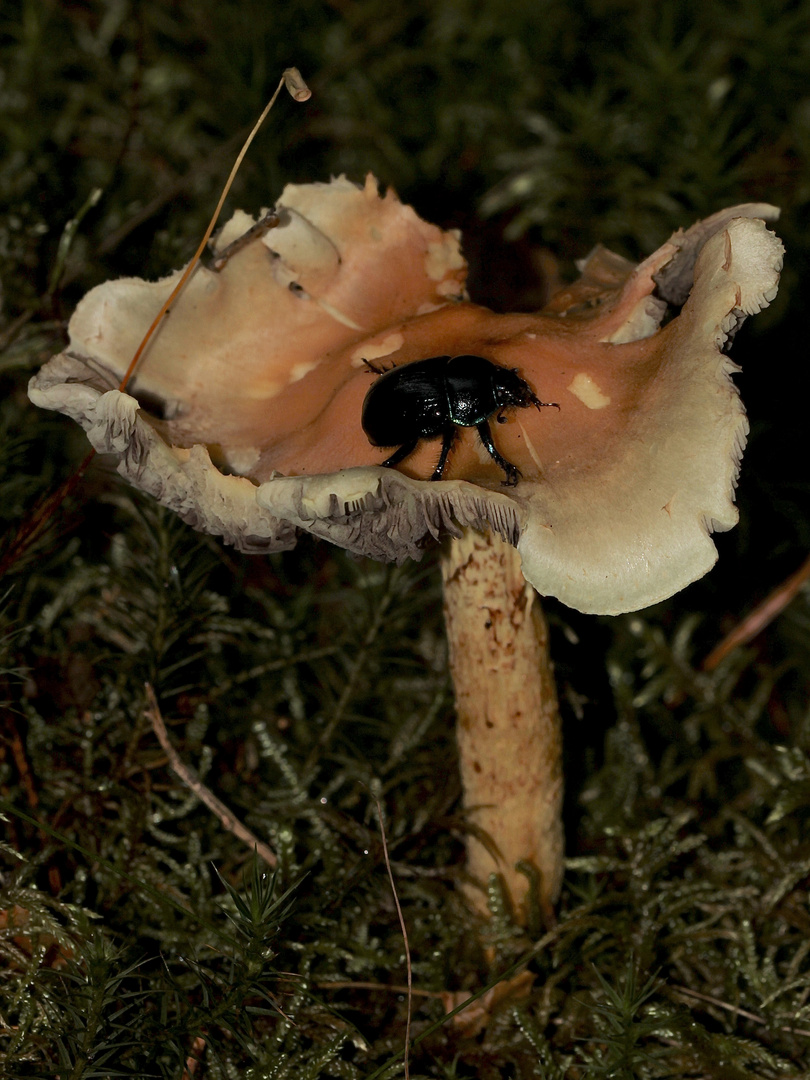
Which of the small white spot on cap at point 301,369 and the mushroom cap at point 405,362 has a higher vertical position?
the mushroom cap at point 405,362

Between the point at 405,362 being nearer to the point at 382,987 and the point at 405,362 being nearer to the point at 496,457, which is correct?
the point at 496,457

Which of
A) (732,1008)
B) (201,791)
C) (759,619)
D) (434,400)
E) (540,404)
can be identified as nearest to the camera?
(434,400)

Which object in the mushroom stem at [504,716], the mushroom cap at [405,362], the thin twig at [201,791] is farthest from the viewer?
the thin twig at [201,791]

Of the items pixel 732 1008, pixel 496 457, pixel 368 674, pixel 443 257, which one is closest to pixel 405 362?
pixel 496 457

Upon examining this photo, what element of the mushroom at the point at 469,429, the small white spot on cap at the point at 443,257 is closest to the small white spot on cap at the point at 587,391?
the mushroom at the point at 469,429

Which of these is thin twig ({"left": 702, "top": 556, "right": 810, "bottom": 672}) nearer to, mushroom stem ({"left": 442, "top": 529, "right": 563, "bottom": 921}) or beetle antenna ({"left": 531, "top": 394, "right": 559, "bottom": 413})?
mushroom stem ({"left": 442, "top": 529, "right": 563, "bottom": 921})

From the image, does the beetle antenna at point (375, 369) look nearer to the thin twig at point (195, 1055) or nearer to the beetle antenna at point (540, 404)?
the beetle antenna at point (540, 404)
